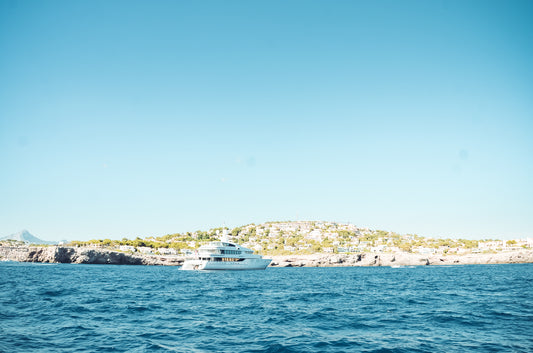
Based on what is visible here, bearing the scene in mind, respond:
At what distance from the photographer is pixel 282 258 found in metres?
138

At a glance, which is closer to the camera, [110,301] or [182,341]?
[182,341]

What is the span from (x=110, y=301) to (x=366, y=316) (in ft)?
68.2

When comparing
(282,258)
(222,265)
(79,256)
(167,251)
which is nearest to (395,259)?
(282,258)

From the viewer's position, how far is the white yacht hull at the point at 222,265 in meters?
80.0

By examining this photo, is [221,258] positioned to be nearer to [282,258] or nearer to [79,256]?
[282,258]

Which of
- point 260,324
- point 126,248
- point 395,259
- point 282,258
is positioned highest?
point 260,324

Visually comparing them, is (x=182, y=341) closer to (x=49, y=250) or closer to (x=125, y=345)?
(x=125, y=345)

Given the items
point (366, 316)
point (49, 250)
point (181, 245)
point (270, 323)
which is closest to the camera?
point (270, 323)

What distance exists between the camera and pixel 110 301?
2659 cm

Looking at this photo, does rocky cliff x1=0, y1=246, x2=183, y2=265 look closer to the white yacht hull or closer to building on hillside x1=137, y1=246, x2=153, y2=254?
building on hillside x1=137, y1=246, x2=153, y2=254

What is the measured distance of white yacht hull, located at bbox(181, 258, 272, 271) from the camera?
80.0 m

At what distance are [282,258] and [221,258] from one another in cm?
5962

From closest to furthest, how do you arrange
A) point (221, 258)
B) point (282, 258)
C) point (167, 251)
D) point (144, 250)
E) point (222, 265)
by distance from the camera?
point (222, 265) < point (221, 258) < point (282, 258) < point (144, 250) < point (167, 251)

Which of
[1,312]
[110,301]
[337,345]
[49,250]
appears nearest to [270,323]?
[337,345]
